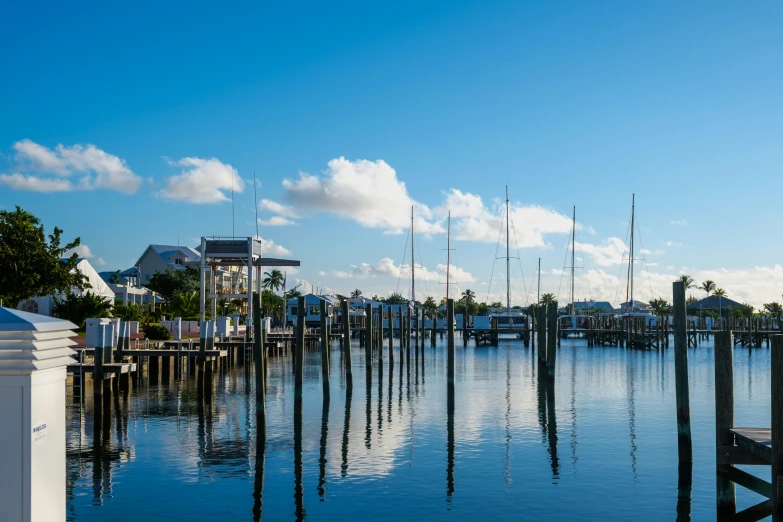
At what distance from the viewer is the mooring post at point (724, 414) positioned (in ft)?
42.8

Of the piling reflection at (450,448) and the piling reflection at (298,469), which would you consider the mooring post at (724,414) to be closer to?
the piling reflection at (450,448)

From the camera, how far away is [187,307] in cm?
Answer: 6481

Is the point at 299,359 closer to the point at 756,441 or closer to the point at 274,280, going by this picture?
the point at 756,441

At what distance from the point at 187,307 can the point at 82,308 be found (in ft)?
57.5

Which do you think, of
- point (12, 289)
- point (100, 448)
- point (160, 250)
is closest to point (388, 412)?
point (100, 448)

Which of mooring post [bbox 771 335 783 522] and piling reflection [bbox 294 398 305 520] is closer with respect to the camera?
mooring post [bbox 771 335 783 522]

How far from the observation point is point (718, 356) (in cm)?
1334

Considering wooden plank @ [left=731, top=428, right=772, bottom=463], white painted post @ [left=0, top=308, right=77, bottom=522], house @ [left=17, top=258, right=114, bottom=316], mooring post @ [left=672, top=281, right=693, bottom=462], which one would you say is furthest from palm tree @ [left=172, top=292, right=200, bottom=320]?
white painted post @ [left=0, top=308, right=77, bottom=522]

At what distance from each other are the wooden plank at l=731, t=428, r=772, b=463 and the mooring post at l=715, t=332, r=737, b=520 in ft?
0.67

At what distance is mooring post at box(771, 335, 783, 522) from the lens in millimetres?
10422

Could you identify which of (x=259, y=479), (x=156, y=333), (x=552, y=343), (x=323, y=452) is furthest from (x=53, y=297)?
(x=259, y=479)

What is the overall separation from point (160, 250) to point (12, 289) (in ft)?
255

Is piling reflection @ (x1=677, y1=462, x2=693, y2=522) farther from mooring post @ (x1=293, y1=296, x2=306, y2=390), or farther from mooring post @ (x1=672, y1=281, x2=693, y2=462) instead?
mooring post @ (x1=293, y1=296, x2=306, y2=390)

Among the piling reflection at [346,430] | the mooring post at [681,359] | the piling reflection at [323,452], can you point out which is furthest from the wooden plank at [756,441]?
the piling reflection at [346,430]
